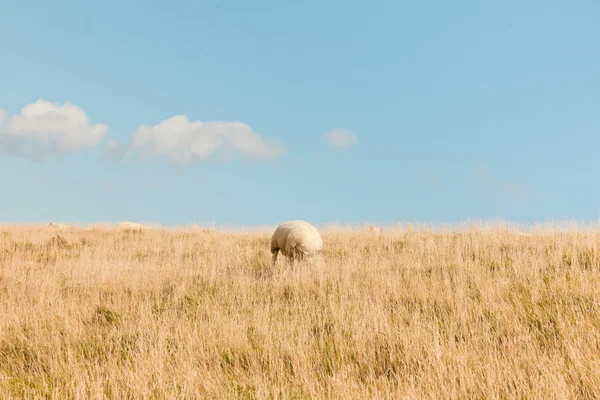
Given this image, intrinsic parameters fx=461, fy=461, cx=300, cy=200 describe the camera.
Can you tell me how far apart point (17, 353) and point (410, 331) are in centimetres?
507

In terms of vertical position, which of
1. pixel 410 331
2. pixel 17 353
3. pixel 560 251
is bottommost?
pixel 17 353

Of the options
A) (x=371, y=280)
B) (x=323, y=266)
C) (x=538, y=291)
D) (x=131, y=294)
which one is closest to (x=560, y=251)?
(x=538, y=291)

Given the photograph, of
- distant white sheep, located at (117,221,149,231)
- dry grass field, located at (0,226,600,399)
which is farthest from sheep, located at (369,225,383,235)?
distant white sheep, located at (117,221,149,231)

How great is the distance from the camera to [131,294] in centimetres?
875

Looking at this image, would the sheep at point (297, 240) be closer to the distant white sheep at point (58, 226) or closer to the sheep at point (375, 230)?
the sheep at point (375, 230)

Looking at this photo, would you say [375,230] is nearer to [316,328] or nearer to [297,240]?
[297,240]

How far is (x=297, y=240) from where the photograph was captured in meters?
10.3

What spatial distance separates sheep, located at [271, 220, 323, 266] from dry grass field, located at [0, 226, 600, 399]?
0.50 metres

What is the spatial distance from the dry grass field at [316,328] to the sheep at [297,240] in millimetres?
505

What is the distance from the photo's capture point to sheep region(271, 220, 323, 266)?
1038 centimetres

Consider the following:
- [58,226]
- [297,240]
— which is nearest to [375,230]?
[297,240]

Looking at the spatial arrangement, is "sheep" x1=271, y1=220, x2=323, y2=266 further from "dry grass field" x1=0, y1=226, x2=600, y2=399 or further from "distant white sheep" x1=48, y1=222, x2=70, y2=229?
"distant white sheep" x1=48, y1=222, x2=70, y2=229

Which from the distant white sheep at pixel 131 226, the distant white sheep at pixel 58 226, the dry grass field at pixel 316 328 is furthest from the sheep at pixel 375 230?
the distant white sheep at pixel 58 226

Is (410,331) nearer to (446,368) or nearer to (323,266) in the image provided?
(446,368)
